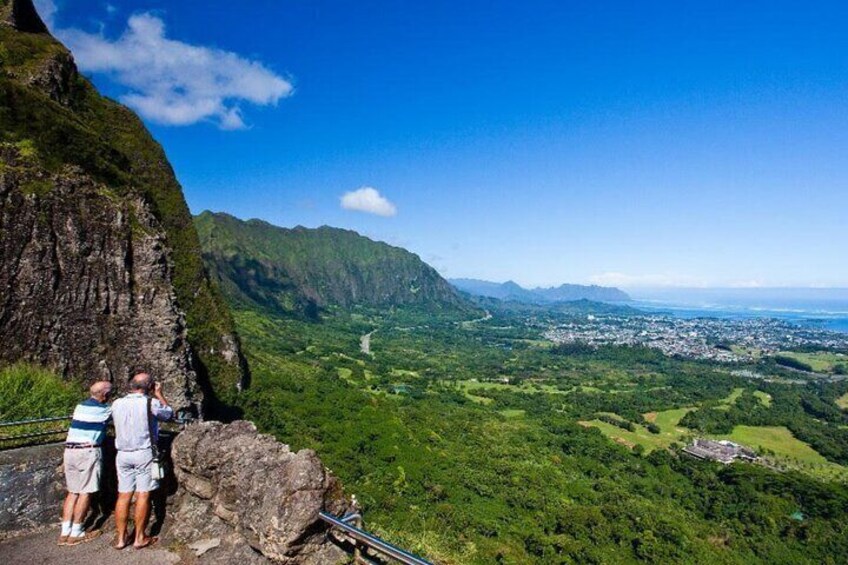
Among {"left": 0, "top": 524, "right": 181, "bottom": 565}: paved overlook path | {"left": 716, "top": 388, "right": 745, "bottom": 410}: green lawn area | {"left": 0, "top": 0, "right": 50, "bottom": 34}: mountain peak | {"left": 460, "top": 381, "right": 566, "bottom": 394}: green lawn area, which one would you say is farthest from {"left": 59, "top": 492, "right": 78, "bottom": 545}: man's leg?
{"left": 716, "top": 388, "right": 745, "bottom": 410}: green lawn area

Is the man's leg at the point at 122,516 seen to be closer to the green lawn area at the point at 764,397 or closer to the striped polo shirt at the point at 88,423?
the striped polo shirt at the point at 88,423

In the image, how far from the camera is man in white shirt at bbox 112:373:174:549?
7.86 metres

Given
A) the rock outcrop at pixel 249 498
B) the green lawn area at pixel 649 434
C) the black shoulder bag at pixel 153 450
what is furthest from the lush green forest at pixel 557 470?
the black shoulder bag at pixel 153 450

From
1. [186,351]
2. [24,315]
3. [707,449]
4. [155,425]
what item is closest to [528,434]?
[707,449]

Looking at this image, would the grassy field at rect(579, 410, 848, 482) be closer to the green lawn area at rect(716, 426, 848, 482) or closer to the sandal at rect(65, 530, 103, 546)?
the green lawn area at rect(716, 426, 848, 482)

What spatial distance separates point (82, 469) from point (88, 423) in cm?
77

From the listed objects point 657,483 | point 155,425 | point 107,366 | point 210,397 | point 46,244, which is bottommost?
point 657,483

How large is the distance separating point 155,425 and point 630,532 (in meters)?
48.4

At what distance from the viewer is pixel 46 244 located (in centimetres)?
3297

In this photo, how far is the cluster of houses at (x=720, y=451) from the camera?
74.4m

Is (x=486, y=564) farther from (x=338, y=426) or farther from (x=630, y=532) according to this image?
(x=338, y=426)

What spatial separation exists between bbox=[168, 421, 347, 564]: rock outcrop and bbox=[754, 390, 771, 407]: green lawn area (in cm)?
13861

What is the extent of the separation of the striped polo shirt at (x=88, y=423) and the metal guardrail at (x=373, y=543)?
4278 millimetres

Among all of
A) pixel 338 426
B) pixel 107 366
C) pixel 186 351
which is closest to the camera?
pixel 107 366
